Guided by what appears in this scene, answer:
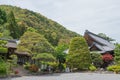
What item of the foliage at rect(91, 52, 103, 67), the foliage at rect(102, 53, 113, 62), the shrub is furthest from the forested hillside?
the shrub

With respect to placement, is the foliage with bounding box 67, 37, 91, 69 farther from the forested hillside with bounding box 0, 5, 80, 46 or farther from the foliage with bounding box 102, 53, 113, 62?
the forested hillside with bounding box 0, 5, 80, 46

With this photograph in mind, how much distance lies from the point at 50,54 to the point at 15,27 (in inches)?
622

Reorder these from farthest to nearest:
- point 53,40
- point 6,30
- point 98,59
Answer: point 53,40 < point 6,30 < point 98,59

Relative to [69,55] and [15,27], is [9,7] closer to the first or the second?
[15,27]

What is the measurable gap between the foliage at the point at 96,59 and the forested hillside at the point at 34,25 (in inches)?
526

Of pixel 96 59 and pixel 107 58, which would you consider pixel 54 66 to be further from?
pixel 107 58

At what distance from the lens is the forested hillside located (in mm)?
43362

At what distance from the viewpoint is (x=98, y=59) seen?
34.8 meters

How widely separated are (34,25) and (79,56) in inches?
1080

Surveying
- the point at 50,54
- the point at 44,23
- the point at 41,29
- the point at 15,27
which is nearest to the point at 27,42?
the point at 50,54

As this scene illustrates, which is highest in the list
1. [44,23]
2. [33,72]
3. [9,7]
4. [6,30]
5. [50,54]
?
[9,7]

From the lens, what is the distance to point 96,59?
34.7 m

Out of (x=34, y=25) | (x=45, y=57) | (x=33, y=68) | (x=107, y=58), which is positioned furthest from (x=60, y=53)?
(x=34, y=25)

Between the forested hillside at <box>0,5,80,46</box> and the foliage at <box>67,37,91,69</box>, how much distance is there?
12.1m
